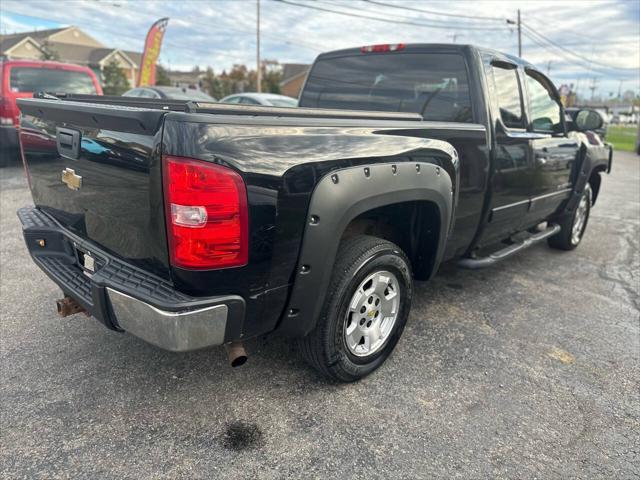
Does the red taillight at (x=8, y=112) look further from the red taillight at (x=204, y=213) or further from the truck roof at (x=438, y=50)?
the red taillight at (x=204, y=213)

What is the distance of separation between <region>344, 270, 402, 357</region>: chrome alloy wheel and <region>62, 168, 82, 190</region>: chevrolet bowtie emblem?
1.49 meters

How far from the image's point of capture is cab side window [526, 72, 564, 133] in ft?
13.1

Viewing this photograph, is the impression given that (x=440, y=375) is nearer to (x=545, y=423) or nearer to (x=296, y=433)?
(x=545, y=423)

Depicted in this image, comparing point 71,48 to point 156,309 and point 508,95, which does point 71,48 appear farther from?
point 156,309

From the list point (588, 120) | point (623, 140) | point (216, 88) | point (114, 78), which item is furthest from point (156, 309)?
point (216, 88)

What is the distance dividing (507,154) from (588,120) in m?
1.74

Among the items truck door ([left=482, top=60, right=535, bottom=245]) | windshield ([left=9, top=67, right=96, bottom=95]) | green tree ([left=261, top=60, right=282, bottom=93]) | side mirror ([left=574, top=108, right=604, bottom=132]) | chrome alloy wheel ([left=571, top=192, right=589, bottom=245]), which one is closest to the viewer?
truck door ([left=482, top=60, right=535, bottom=245])

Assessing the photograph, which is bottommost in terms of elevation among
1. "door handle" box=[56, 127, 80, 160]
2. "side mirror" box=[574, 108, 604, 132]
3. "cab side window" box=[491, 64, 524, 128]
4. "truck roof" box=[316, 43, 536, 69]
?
"door handle" box=[56, 127, 80, 160]

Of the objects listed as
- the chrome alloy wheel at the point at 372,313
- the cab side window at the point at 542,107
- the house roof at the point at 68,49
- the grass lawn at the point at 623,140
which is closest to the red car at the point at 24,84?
the cab side window at the point at 542,107

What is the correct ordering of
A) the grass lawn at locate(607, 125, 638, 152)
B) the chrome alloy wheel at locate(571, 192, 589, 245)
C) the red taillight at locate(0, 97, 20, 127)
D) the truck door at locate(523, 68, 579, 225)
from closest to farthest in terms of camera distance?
the truck door at locate(523, 68, 579, 225) < the chrome alloy wheel at locate(571, 192, 589, 245) < the red taillight at locate(0, 97, 20, 127) < the grass lawn at locate(607, 125, 638, 152)

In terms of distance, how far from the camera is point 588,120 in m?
4.52

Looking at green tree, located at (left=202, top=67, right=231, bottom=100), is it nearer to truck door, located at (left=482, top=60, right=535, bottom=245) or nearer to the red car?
the red car

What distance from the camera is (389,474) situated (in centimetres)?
203

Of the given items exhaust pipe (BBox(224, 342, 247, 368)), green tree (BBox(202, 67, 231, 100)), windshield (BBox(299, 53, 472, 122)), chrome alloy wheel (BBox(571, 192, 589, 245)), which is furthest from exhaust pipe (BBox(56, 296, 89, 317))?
green tree (BBox(202, 67, 231, 100))
